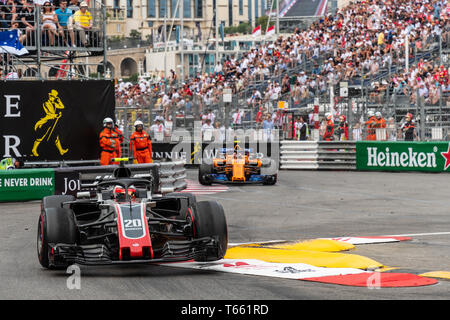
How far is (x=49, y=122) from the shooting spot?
20.4m

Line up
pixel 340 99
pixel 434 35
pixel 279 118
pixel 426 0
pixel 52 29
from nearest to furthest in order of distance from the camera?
pixel 52 29 < pixel 340 99 < pixel 279 118 < pixel 434 35 < pixel 426 0

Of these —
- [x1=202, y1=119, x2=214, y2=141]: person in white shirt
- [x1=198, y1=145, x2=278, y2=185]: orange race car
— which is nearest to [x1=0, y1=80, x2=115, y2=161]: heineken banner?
[x1=198, y1=145, x2=278, y2=185]: orange race car

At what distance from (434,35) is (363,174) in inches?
364

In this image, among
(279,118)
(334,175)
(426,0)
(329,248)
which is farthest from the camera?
(426,0)

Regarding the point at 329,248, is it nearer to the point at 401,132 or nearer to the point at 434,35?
the point at 401,132

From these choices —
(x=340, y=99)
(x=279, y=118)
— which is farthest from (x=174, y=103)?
(x=340, y=99)

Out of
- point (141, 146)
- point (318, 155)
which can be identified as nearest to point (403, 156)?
point (318, 155)

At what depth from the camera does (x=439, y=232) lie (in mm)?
12516

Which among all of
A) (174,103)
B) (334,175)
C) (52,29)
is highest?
(52,29)

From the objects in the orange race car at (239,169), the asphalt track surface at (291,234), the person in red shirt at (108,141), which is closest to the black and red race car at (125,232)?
the asphalt track surface at (291,234)

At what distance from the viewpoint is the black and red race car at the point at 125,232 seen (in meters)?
8.64

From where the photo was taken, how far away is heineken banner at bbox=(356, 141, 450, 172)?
82.4ft

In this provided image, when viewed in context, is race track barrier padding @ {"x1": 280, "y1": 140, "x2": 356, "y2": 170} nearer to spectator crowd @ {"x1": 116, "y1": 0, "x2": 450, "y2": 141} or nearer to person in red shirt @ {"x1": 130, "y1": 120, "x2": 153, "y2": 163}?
spectator crowd @ {"x1": 116, "y1": 0, "x2": 450, "y2": 141}

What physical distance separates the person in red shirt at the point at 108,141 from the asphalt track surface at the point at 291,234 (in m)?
2.44
